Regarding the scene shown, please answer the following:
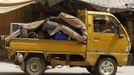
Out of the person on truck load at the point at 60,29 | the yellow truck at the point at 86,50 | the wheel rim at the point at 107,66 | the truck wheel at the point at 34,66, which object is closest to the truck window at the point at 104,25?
the yellow truck at the point at 86,50

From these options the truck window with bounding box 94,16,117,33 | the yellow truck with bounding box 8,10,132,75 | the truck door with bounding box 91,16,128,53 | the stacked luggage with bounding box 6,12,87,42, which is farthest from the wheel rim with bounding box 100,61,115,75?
the stacked luggage with bounding box 6,12,87,42

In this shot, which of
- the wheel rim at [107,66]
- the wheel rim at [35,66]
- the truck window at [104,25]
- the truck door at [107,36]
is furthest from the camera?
the wheel rim at [107,66]

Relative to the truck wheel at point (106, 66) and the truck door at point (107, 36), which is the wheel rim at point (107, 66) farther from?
the truck door at point (107, 36)

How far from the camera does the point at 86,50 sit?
1639 cm

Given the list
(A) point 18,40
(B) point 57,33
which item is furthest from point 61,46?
(A) point 18,40

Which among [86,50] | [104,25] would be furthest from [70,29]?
[104,25]

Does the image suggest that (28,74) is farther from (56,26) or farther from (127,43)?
(127,43)

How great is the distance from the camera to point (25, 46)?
15930 mm

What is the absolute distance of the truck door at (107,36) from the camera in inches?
655

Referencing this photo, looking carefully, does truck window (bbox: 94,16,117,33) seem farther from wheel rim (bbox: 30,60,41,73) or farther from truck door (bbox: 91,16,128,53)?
wheel rim (bbox: 30,60,41,73)

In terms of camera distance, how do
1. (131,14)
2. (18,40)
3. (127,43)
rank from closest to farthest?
(18,40), (127,43), (131,14)

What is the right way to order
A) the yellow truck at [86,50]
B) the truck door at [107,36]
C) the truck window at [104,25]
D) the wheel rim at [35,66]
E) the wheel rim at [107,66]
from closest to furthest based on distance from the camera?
the yellow truck at [86,50] < the wheel rim at [35,66] < the truck door at [107,36] < the truck window at [104,25] < the wheel rim at [107,66]

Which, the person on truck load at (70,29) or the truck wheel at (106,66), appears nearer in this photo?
the person on truck load at (70,29)

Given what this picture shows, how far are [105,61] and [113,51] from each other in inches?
18.2
